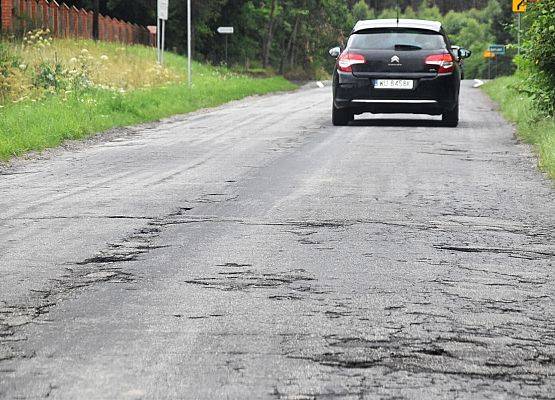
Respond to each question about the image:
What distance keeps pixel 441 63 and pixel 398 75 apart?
0.71 meters

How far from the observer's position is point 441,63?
68.1 feet

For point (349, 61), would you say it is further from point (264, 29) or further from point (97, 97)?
point (264, 29)

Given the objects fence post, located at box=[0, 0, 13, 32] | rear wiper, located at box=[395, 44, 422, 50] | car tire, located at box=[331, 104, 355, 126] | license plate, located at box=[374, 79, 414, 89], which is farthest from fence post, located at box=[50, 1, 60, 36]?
license plate, located at box=[374, 79, 414, 89]

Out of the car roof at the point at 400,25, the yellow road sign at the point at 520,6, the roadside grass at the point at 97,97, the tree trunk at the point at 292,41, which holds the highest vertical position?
the yellow road sign at the point at 520,6

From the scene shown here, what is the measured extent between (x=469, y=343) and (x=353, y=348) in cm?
49

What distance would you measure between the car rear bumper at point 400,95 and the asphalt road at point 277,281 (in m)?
6.50

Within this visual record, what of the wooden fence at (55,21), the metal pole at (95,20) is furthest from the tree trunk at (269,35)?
the metal pole at (95,20)

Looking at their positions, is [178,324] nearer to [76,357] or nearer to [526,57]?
[76,357]

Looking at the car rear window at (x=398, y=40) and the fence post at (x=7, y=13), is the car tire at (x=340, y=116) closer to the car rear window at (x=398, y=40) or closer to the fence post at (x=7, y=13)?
the car rear window at (x=398, y=40)

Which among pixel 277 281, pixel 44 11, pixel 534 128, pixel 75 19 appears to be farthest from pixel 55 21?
pixel 277 281

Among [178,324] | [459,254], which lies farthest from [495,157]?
[178,324]

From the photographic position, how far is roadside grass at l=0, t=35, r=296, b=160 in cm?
1839

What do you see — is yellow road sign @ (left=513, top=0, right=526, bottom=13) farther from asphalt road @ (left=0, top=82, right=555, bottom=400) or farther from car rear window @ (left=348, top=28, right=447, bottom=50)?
asphalt road @ (left=0, top=82, right=555, bottom=400)

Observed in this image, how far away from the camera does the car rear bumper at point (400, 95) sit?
20.6 metres
